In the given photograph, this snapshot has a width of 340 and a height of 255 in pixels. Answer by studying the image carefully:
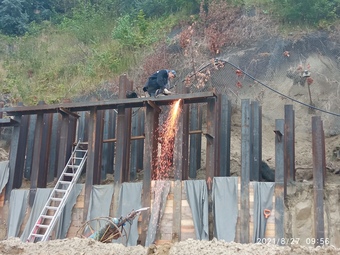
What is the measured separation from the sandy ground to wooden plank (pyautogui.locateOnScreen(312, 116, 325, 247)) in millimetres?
2294

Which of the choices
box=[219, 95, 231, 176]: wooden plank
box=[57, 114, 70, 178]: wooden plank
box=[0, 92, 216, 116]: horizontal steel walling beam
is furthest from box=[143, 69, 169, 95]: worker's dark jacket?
box=[57, 114, 70, 178]: wooden plank

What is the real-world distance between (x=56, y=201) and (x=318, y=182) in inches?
276

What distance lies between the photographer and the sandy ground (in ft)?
35.9

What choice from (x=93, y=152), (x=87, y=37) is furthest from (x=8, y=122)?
(x=87, y=37)

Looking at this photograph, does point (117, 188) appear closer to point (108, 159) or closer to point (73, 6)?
point (108, 159)

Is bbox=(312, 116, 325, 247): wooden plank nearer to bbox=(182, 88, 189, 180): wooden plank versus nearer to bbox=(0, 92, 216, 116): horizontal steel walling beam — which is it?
bbox=(0, 92, 216, 116): horizontal steel walling beam

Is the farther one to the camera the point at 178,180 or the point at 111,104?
the point at 111,104

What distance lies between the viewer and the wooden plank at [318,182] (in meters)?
13.3

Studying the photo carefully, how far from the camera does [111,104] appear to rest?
15.7 m

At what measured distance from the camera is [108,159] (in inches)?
695

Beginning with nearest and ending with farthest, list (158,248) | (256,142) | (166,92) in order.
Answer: (158,248)
(256,142)
(166,92)

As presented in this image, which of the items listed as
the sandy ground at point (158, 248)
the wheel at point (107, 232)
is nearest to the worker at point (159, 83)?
the wheel at point (107, 232)

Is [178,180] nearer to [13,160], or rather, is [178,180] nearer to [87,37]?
[13,160]

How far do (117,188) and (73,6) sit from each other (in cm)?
2176
